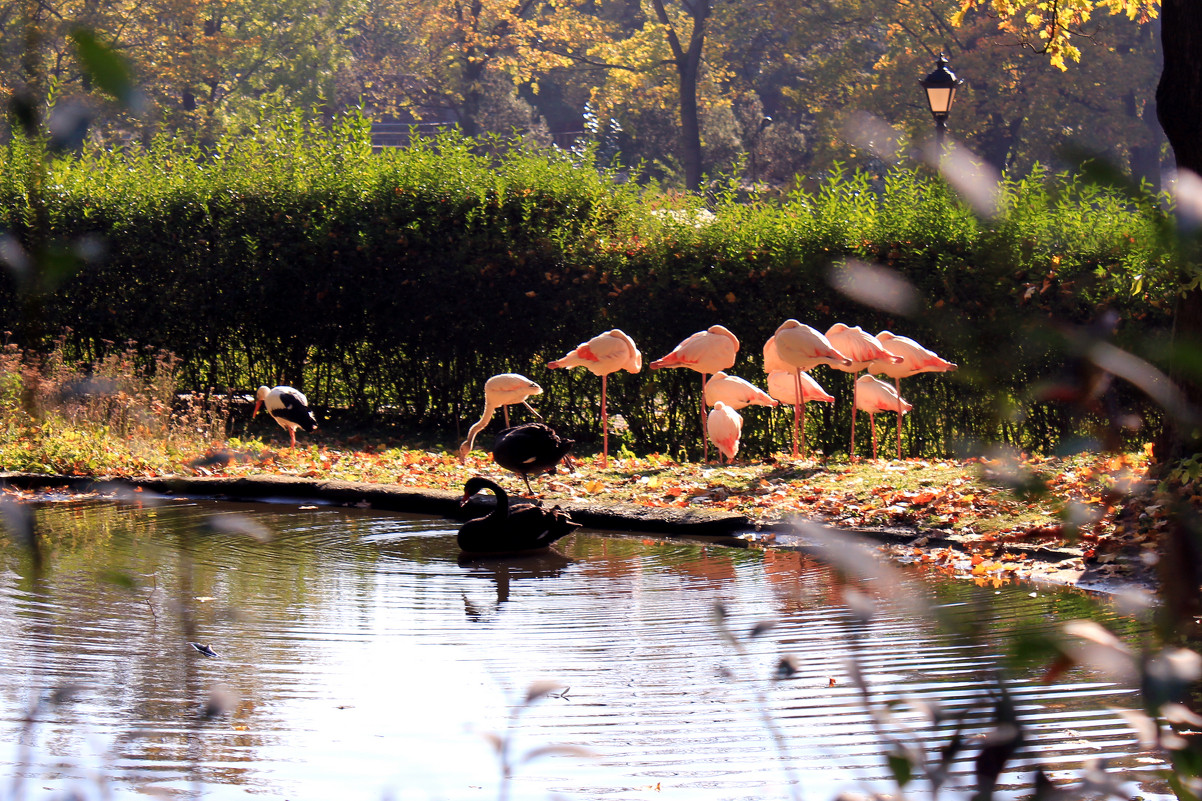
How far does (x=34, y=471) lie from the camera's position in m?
10.1

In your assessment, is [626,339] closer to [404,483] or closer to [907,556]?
[404,483]

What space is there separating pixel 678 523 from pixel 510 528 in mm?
1296

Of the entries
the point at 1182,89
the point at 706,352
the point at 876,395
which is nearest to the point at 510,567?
the point at 706,352

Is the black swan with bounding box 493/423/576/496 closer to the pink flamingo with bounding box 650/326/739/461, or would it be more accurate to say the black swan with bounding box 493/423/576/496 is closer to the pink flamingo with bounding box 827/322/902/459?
the pink flamingo with bounding box 650/326/739/461

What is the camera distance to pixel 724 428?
9.97 m

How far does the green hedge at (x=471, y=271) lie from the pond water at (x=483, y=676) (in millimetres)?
5108

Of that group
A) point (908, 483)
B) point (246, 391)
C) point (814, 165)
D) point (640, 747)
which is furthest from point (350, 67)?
point (640, 747)

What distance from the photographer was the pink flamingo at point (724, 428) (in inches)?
393

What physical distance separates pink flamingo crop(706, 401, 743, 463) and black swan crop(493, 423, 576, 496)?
2.00 metres

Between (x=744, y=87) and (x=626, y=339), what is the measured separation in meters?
35.0

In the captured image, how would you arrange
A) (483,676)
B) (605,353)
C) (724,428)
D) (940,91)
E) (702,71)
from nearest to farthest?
(483,676) → (724,428) → (605,353) → (940,91) → (702,71)

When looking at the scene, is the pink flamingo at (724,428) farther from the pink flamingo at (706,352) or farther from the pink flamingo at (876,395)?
the pink flamingo at (876,395)

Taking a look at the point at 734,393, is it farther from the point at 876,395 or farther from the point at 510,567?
the point at 510,567

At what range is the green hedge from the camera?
38.1ft
